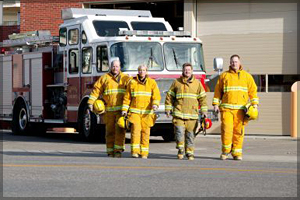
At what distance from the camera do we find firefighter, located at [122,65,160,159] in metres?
13.8

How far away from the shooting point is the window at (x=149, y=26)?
63.4 feet

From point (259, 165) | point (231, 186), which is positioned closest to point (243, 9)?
point (259, 165)

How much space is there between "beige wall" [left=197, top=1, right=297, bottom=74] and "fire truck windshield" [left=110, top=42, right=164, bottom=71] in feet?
17.7

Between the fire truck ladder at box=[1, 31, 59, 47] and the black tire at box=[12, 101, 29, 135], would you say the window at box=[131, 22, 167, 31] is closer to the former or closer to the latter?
the fire truck ladder at box=[1, 31, 59, 47]

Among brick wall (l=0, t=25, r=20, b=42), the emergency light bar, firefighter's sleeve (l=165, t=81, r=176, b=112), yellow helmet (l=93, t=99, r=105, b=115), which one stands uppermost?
brick wall (l=0, t=25, r=20, b=42)

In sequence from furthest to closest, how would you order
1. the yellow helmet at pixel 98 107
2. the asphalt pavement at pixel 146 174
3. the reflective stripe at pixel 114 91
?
the reflective stripe at pixel 114 91, the yellow helmet at pixel 98 107, the asphalt pavement at pixel 146 174

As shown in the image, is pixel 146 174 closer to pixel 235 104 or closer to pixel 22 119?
pixel 235 104

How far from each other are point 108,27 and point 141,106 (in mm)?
5343

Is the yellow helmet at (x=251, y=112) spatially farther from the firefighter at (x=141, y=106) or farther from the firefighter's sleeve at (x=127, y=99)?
the firefighter's sleeve at (x=127, y=99)

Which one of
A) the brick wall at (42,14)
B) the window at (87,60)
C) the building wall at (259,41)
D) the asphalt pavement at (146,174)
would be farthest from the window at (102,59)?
the brick wall at (42,14)

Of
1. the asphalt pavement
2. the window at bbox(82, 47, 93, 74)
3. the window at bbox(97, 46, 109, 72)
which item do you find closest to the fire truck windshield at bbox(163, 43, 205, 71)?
the window at bbox(97, 46, 109, 72)

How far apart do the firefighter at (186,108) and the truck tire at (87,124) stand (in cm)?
478

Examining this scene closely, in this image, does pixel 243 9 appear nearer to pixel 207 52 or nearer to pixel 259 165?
pixel 207 52

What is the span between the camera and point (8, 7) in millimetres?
41875
